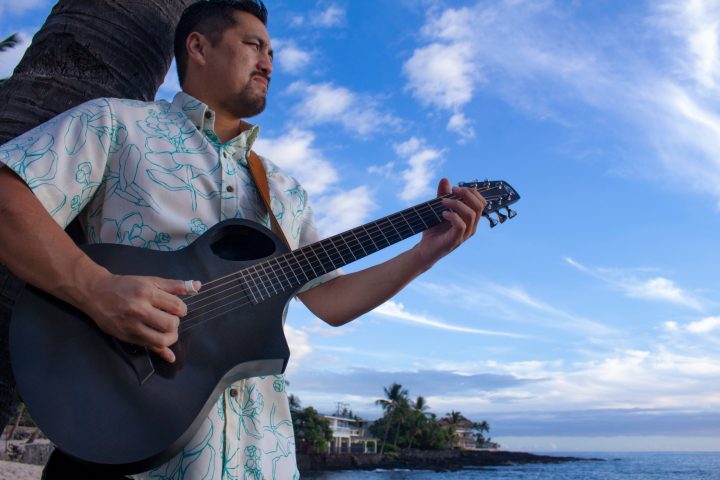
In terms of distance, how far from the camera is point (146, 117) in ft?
7.38

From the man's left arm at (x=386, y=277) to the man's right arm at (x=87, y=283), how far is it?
0.91 meters

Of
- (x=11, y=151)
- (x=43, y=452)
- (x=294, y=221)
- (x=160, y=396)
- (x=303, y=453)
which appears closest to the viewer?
(x=160, y=396)

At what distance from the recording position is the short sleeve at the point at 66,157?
72.1 inches

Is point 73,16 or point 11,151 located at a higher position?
point 73,16

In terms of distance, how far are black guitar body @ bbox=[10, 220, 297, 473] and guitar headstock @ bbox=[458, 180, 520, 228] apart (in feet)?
4.04

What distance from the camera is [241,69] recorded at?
252 centimetres

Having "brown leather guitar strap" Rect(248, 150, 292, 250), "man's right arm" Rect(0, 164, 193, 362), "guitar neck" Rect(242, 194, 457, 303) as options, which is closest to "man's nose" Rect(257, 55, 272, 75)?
"brown leather guitar strap" Rect(248, 150, 292, 250)

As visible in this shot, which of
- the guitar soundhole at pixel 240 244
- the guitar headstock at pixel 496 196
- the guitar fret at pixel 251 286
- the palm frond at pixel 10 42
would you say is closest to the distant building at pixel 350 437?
the palm frond at pixel 10 42

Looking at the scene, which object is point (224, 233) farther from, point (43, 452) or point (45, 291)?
point (43, 452)

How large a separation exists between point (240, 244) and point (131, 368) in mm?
617

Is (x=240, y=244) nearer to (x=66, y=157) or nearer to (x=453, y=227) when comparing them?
(x=66, y=157)

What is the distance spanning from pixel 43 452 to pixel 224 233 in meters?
26.2

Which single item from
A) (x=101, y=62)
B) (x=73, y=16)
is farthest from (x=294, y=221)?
(x=73, y=16)

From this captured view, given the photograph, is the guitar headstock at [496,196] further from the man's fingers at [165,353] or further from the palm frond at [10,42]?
the palm frond at [10,42]
